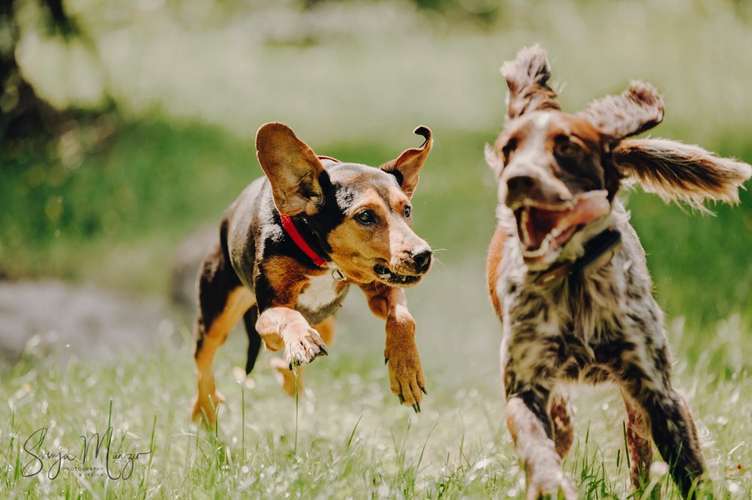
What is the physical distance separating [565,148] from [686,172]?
72cm

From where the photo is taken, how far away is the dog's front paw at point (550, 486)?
9.91 feet

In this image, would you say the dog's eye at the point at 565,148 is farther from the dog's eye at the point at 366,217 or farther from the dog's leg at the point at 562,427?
the dog's leg at the point at 562,427

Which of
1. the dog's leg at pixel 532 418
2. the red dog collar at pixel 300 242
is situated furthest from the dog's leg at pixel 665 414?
the red dog collar at pixel 300 242

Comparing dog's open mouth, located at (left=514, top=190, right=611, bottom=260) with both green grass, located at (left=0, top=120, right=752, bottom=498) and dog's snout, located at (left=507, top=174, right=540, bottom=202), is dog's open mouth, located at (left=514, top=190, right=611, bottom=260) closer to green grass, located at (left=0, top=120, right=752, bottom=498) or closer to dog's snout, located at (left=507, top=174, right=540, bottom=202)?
dog's snout, located at (left=507, top=174, right=540, bottom=202)

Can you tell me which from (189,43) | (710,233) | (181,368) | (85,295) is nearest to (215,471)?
(181,368)

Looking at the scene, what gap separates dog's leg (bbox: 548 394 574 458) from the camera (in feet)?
13.2

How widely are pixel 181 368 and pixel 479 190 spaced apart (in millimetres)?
5220

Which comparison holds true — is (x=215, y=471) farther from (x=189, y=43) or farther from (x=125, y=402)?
(x=189, y=43)

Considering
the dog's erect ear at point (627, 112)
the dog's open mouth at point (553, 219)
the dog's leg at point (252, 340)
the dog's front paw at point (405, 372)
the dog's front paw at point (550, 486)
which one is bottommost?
the dog's leg at point (252, 340)

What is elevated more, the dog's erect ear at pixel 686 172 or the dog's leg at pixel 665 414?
the dog's erect ear at pixel 686 172

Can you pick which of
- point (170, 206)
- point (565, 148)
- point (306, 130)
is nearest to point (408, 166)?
point (565, 148)

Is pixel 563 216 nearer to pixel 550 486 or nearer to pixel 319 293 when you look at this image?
pixel 550 486

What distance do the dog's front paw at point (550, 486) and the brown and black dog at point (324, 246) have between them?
0.80 metres
